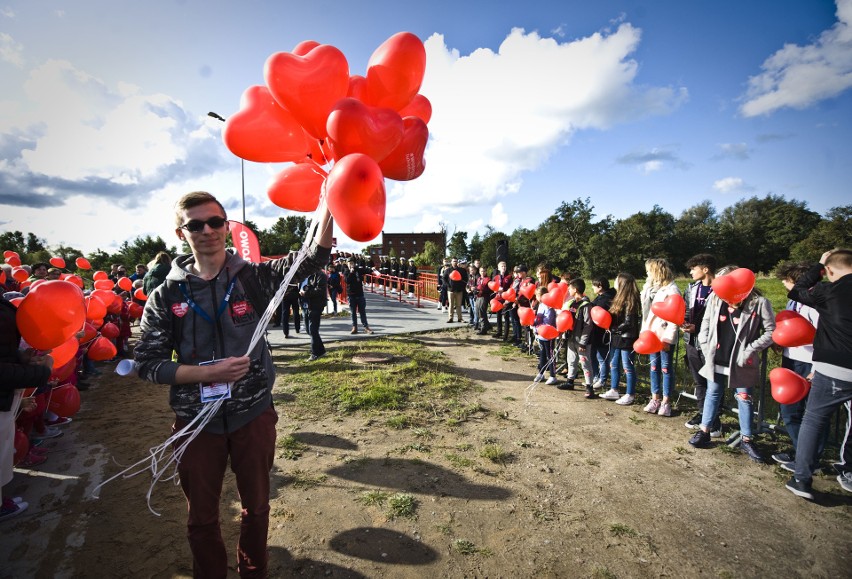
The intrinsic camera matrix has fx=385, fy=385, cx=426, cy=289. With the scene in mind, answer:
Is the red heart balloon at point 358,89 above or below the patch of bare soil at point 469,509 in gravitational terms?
above

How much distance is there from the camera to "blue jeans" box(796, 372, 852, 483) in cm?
316

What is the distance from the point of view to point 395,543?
2.83 meters

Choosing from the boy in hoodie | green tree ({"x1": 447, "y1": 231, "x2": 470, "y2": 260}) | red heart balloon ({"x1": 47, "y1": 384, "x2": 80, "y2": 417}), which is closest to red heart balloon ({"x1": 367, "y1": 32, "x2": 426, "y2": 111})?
the boy in hoodie

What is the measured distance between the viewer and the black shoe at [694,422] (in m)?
4.81

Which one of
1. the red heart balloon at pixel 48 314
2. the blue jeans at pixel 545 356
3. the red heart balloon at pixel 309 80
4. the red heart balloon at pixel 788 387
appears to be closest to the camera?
the red heart balloon at pixel 309 80

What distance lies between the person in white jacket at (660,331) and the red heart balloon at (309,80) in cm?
454

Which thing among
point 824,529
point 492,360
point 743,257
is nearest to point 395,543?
point 824,529

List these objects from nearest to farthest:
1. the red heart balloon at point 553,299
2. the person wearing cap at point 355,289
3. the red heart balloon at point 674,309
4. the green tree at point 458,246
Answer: the red heart balloon at point 674,309 < the red heart balloon at point 553,299 < the person wearing cap at point 355,289 < the green tree at point 458,246

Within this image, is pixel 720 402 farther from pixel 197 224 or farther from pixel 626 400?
pixel 197 224

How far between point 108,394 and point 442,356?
5.90m

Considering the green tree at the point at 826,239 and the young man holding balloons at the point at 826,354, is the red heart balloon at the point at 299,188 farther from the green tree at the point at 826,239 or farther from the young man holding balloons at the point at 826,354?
the green tree at the point at 826,239

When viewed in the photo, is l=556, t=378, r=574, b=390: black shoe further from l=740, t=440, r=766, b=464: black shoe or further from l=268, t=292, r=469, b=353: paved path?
l=268, t=292, r=469, b=353: paved path

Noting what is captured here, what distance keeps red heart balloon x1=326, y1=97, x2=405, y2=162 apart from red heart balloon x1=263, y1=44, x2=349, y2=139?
9.8 inches

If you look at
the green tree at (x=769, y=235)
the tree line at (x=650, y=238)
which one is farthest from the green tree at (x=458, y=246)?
the green tree at (x=769, y=235)
